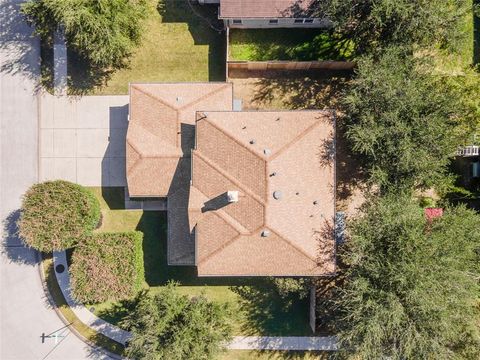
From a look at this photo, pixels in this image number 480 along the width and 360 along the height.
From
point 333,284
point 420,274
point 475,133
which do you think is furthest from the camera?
point 333,284

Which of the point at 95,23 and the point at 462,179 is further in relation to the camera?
the point at 462,179

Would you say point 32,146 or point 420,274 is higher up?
point 32,146

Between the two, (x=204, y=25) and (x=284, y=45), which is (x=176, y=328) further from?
(x=204, y=25)

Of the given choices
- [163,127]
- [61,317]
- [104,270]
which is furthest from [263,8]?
[61,317]

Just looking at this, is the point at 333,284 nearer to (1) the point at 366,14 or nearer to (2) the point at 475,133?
(2) the point at 475,133

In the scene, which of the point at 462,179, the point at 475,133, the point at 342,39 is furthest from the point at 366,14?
the point at 462,179

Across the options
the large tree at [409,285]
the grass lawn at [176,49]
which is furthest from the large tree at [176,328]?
the grass lawn at [176,49]
